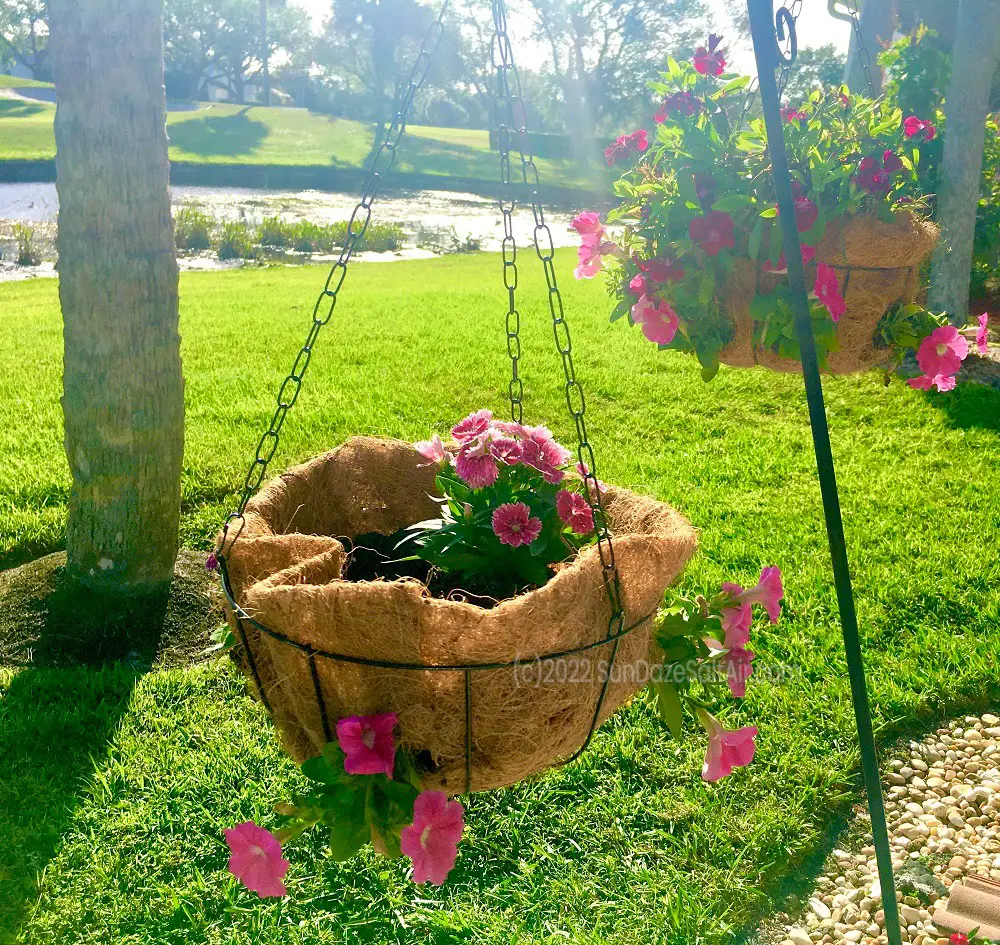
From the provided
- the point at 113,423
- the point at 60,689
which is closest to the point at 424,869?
the point at 60,689

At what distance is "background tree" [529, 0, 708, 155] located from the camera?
3222 centimetres

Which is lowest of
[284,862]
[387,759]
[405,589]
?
[284,862]

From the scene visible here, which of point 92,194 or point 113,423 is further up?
point 92,194

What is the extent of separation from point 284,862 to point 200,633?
6.98 ft

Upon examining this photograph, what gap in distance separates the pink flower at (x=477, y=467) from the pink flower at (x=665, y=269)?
0.52 metres

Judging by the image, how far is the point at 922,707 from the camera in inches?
114

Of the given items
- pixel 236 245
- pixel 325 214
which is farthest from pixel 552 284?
pixel 325 214

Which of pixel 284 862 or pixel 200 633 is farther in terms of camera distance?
pixel 200 633

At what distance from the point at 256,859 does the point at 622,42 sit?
36.0 metres

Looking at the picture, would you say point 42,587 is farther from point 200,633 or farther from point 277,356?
point 277,356

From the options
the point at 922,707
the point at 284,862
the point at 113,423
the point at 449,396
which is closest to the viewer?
the point at 284,862

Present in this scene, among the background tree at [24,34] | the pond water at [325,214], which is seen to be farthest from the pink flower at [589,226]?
the background tree at [24,34]

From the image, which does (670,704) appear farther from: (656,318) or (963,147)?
(963,147)

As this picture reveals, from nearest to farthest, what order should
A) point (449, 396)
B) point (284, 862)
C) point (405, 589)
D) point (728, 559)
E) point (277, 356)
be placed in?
1. point (405, 589)
2. point (284, 862)
3. point (728, 559)
4. point (449, 396)
5. point (277, 356)
